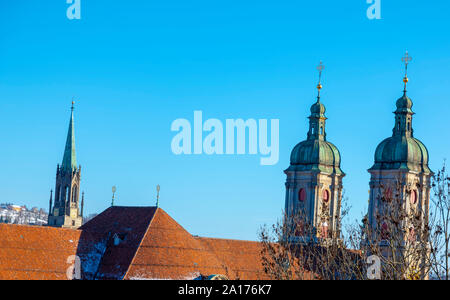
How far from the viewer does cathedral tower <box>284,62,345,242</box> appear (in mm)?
82688

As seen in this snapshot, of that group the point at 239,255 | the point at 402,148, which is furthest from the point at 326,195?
the point at 239,255

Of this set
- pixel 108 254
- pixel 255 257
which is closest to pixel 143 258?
pixel 108 254

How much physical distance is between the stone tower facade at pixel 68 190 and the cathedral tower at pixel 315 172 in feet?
191

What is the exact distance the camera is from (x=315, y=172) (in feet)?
271

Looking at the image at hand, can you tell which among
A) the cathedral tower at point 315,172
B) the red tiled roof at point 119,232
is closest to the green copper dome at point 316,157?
the cathedral tower at point 315,172

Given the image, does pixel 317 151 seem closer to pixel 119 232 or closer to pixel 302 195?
pixel 302 195

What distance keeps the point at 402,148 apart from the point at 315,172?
320 inches

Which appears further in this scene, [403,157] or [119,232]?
[403,157]

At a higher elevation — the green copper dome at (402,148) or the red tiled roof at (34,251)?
the green copper dome at (402,148)

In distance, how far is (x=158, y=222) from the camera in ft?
184

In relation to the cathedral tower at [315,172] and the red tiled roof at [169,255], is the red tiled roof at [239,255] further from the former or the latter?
the cathedral tower at [315,172]

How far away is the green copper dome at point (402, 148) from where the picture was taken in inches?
3155

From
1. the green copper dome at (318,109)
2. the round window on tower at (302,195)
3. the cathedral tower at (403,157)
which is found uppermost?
the green copper dome at (318,109)
